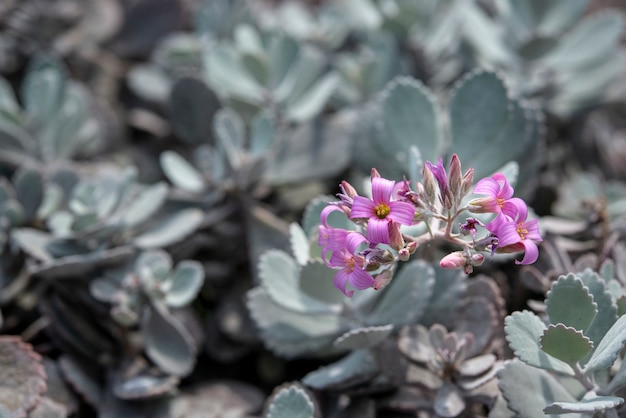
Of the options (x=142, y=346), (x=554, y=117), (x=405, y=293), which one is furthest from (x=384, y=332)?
(x=554, y=117)

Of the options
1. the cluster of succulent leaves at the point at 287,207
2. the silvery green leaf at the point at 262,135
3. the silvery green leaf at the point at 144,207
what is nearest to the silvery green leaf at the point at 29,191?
the cluster of succulent leaves at the point at 287,207

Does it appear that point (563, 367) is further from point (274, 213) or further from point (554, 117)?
point (554, 117)

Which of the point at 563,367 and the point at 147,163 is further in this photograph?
the point at 147,163

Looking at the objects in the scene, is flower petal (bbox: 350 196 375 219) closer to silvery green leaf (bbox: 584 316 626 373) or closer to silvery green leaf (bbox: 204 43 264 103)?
silvery green leaf (bbox: 584 316 626 373)

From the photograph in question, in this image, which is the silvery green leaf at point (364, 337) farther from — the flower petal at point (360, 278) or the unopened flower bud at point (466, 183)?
the unopened flower bud at point (466, 183)

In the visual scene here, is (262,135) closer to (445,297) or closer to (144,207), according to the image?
(144,207)

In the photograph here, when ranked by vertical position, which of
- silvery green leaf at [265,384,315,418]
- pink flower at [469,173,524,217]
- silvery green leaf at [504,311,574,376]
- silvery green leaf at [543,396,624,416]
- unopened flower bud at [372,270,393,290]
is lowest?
silvery green leaf at [265,384,315,418]

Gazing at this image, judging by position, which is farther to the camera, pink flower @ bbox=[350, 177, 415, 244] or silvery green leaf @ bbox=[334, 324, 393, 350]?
silvery green leaf @ bbox=[334, 324, 393, 350]

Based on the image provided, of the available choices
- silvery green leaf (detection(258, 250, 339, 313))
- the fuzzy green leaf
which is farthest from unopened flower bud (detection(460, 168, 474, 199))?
silvery green leaf (detection(258, 250, 339, 313))
